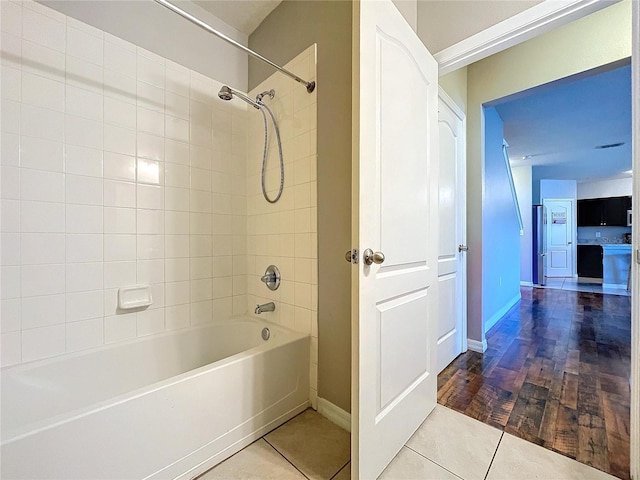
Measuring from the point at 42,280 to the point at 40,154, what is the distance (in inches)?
24.1

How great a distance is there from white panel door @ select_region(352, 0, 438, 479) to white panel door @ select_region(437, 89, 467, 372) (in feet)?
1.61

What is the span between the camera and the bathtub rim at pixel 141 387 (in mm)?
852

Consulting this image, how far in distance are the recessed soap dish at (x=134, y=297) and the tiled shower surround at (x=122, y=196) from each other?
0.04 meters

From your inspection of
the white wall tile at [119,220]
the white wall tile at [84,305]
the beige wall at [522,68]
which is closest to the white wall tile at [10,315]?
the white wall tile at [84,305]

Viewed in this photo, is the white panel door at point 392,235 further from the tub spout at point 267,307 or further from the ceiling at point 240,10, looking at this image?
the ceiling at point 240,10

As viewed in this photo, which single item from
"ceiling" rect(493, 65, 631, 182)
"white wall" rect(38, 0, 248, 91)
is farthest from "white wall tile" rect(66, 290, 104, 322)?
"ceiling" rect(493, 65, 631, 182)

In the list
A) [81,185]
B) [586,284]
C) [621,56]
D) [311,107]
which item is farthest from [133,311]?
[586,284]

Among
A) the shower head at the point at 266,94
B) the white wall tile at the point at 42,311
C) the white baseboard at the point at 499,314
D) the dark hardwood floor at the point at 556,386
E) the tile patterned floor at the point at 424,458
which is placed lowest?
the tile patterned floor at the point at 424,458

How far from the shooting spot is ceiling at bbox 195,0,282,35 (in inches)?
71.8

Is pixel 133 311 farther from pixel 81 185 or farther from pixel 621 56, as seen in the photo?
pixel 621 56

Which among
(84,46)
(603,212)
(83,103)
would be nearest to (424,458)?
(83,103)

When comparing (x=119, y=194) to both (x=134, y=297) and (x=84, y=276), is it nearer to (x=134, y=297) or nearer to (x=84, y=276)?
(x=84, y=276)

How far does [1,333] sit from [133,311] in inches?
19.7

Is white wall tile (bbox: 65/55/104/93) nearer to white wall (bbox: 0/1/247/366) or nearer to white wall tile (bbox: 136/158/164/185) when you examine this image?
white wall (bbox: 0/1/247/366)
